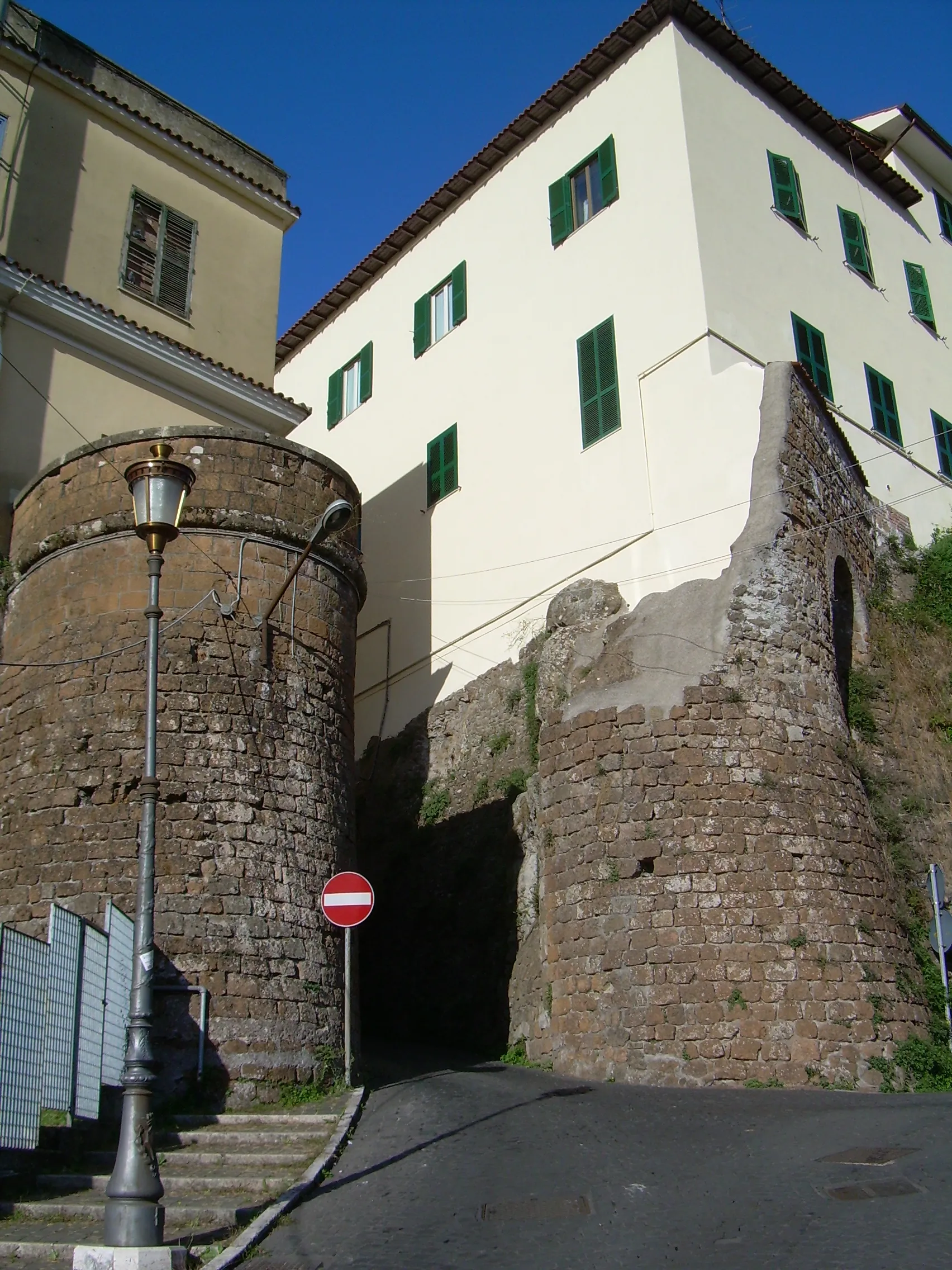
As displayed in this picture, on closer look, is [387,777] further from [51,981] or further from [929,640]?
[51,981]

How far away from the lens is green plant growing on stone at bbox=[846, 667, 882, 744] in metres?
13.7

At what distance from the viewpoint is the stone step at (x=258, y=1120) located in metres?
8.62

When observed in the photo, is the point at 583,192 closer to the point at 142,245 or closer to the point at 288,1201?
the point at 142,245

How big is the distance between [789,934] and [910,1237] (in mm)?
5040

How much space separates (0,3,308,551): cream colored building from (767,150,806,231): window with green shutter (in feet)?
24.2

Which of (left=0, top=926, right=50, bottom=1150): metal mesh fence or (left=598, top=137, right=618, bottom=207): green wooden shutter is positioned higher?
(left=598, top=137, right=618, bottom=207): green wooden shutter

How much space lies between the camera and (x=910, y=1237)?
5.51 meters

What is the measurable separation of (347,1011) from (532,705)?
19.4 ft

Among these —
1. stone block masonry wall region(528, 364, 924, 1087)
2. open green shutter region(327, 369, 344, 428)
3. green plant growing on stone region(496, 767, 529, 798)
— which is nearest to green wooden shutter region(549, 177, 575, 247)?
open green shutter region(327, 369, 344, 428)

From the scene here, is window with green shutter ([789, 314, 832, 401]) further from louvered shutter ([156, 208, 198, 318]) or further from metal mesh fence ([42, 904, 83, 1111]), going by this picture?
metal mesh fence ([42, 904, 83, 1111])

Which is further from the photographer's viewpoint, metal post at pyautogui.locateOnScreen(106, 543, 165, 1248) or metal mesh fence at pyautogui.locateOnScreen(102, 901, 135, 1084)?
metal mesh fence at pyautogui.locateOnScreen(102, 901, 135, 1084)

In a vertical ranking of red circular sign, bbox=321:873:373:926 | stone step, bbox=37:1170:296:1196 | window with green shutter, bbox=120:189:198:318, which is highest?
window with green shutter, bbox=120:189:198:318

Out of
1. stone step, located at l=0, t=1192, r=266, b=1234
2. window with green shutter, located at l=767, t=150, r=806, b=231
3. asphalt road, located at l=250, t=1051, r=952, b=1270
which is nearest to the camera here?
asphalt road, located at l=250, t=1051, r=952, b=1270

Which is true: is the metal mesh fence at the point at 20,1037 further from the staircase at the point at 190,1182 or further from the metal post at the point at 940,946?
the metal post at the point at 940,946
